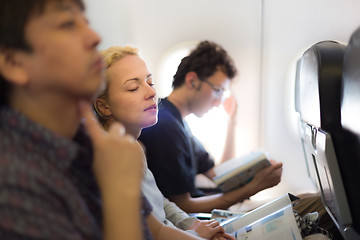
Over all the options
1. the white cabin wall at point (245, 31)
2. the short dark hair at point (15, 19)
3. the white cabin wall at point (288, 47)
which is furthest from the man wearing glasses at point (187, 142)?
the short dark hair at point (15, 19)

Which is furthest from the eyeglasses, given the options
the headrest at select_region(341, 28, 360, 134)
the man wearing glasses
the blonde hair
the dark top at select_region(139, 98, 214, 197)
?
the headrest at select_region(341, 28, 360, 134)

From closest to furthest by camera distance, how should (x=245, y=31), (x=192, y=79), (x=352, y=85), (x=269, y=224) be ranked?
(x=352, y=85)
(x=269, y=224)
(x=192, y=79)
(x=245, y=31)

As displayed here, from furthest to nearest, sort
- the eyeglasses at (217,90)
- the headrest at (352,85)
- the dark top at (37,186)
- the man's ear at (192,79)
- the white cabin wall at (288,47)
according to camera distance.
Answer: the white cabin wall at (288,47) < the eyeglasses at (217,90) < the man's ear at (192,79) < the headrest at (352,85) < the dark top at (37,186)

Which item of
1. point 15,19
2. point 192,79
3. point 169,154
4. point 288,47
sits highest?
point 15,19

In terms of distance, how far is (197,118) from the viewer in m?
3.50

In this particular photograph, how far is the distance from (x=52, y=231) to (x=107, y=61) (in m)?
1.01

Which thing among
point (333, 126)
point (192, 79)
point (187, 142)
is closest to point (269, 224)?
point (333, 126)

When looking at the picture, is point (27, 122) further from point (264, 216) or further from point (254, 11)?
point (254, 11)

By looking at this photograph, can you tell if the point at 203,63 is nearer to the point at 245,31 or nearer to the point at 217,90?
the point at 217,90

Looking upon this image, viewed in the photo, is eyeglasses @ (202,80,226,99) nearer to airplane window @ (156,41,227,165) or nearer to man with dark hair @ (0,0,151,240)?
airplane window @ (156,41,227,165)

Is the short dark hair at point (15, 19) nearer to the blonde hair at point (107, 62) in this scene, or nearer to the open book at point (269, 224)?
the blonde hair at point (107, 62)

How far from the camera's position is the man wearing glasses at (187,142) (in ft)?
7.33

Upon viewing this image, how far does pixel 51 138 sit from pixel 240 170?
158cm

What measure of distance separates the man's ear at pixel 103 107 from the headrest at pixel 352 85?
89 centimetres
